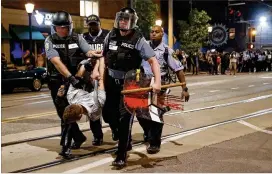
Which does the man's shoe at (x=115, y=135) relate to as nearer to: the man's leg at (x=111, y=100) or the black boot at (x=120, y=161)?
the man's leg at (x=111, y=100)

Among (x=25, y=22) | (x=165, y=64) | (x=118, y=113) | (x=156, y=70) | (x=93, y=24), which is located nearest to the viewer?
(x=156, y=70)

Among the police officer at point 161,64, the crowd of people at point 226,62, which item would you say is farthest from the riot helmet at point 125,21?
the crowd of people at point 226,62

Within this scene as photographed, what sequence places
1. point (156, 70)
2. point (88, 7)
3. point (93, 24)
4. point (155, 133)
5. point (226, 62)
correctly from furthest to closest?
point (226, 62) < point (88, 7) < point (93, 24) < point (155, 133) < point (156, 70)

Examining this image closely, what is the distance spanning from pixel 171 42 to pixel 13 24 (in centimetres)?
1375

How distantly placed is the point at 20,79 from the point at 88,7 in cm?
1435

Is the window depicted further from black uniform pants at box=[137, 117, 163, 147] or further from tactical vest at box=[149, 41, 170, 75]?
black uniform pants at box=[137, 117, 163, 147]

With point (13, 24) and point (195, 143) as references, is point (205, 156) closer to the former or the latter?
point (195, 143)

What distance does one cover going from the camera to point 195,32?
125 ft

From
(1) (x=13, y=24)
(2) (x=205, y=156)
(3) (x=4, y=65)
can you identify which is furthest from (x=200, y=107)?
(1) (x=13, y=24)

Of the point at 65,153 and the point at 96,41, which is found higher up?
the point at 96,41

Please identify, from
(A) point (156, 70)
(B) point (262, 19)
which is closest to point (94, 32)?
(A) point (156, 70)

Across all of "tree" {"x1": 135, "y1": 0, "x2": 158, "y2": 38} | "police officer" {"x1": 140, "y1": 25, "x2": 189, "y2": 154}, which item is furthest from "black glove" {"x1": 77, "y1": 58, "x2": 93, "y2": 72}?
"tree" {"x1": 135, "y1": 0, "x2": 158, "y2": 38}

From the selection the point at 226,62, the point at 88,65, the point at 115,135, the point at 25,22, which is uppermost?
the point at 25,22

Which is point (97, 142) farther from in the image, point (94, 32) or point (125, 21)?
point (125, 21)
